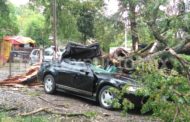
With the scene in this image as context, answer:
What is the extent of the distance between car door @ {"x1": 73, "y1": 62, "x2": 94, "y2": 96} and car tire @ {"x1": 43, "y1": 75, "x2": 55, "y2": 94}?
1204mm

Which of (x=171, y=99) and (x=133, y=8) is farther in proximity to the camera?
(x=133, y=8)

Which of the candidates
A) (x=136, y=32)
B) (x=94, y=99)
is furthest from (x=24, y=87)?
(x=136, y=32)

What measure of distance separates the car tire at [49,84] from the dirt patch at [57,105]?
0.21m

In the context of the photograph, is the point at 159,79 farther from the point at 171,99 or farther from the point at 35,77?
the point at 35,77

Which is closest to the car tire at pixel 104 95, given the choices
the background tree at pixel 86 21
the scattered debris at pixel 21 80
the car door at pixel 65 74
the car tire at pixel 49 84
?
the car door at pixel 65 74

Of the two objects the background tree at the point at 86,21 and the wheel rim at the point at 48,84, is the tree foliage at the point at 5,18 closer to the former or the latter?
the background tree at the point at 86,21

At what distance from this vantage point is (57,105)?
11.3 metres

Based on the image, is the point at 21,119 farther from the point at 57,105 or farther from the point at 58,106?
the point at 57,105

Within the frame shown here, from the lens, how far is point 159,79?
6879 mm

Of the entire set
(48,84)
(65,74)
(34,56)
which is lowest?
(48,84)

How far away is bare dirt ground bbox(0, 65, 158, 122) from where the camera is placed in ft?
31.8

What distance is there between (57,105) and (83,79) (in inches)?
52.8

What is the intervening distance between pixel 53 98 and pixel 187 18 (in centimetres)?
609

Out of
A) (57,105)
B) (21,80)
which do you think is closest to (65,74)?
(57,105)
